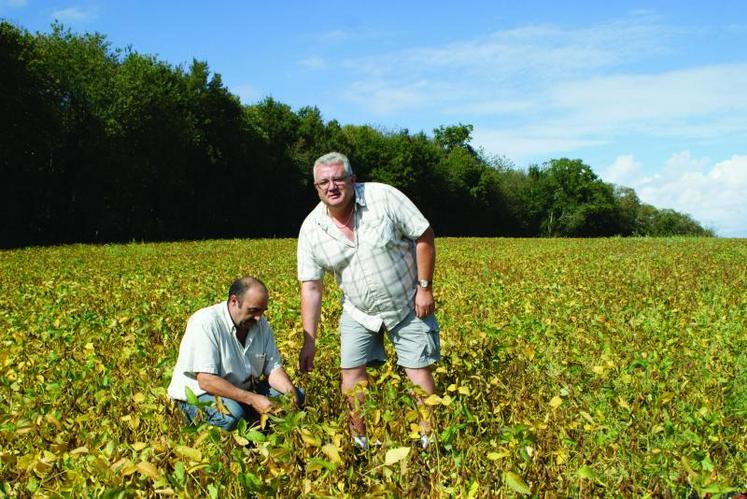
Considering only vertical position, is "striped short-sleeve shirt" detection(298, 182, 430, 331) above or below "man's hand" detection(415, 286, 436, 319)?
above

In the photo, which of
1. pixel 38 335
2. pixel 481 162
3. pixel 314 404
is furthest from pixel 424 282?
pixel 481 162

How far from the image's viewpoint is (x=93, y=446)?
3.20m

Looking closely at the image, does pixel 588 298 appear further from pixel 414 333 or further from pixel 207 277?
pixel 207 277

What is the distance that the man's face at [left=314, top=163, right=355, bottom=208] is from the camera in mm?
3971

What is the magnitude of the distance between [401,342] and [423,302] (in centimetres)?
31

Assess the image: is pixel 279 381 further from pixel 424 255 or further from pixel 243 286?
pixel 424 255

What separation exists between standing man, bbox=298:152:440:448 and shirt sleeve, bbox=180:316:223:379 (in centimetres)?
59

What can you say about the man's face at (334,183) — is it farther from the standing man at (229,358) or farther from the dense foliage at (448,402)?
the dense foliage at (448,402)

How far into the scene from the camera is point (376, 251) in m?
4.12

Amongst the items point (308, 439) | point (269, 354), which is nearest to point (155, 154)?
point (269, 354)

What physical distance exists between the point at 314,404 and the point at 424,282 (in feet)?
3.99

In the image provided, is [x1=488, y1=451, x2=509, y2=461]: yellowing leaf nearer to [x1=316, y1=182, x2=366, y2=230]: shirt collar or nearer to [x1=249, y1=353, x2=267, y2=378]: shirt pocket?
[x1=316, y1=182, x2=366, y2=230]: shirt collar

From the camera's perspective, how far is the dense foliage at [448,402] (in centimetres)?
302

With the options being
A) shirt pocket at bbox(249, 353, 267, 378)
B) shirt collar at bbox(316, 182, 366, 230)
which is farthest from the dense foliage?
shirt collar at bbox(316, 182, 366, 230)
